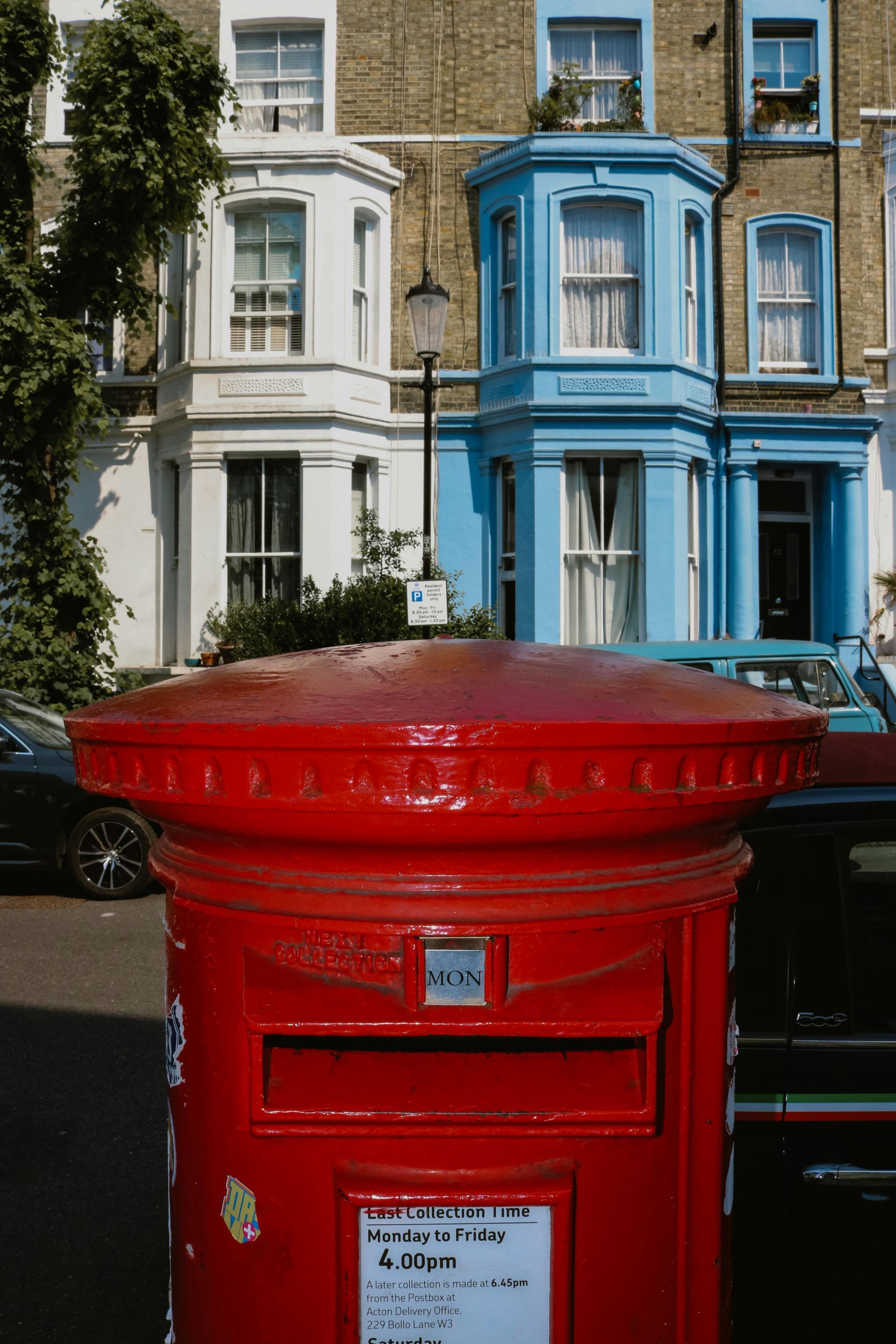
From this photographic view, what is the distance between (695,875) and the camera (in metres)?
1.44

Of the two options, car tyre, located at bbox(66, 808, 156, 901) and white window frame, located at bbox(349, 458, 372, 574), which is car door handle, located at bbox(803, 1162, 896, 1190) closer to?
car tyre, located at bbox(66, 808, 156, 901)

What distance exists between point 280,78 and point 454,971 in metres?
18.5

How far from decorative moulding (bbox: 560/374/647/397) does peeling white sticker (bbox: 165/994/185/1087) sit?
50.6ft

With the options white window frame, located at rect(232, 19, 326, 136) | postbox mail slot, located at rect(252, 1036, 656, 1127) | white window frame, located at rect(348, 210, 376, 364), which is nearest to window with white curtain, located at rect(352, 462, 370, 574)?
white window frame, located at rect(348, 210, 376, 364)

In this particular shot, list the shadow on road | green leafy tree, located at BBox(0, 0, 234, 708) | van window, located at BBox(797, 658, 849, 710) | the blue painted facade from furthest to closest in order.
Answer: the blue painted facade
green leafy tree, located at BBox(0, 0, 234, 708)
van window, located at BBox(797, 658, 849, 710)
the shadow on road

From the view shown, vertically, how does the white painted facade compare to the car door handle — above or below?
above

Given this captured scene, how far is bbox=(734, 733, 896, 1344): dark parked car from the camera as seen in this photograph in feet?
9.32

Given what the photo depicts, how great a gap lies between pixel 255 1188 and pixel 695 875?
0.67 metres

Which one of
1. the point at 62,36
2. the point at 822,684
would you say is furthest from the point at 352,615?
the point at 62,36

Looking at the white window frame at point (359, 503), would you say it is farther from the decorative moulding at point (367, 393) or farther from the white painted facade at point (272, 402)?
the decorative moulding at point (367, 393)

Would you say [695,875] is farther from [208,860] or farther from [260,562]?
[260,562]

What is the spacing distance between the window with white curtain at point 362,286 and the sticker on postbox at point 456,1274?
54.1 ft

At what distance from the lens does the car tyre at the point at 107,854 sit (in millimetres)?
8492

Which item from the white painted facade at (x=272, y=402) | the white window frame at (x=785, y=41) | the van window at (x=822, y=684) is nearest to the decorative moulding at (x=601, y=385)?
the white painted facade at (x=272, y=402)
